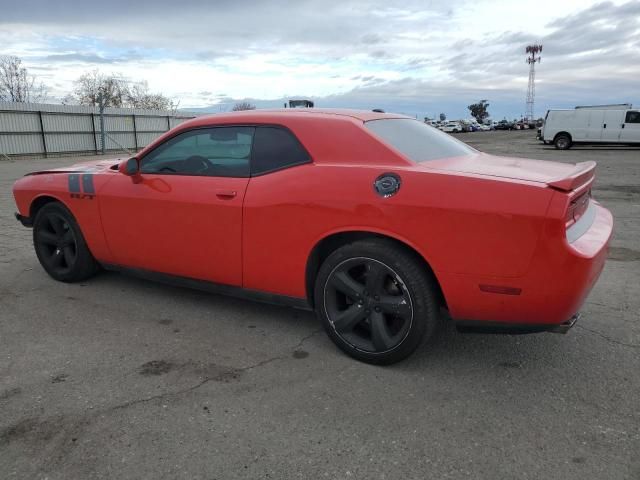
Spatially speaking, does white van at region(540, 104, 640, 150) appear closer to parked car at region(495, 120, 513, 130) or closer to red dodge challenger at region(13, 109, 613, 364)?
red dodge challenger at region(13, 109, 613, 364)

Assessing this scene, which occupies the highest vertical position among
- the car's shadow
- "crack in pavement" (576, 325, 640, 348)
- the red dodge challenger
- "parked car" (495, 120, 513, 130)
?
the red dodge challenger

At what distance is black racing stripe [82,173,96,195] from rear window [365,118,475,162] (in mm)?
2410

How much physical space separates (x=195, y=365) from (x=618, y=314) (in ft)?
10.3

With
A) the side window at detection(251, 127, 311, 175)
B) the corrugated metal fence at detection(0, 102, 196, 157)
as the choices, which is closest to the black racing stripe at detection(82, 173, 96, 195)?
the side window at detection(251, 127, 311, 175)

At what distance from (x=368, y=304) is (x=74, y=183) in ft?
9.39

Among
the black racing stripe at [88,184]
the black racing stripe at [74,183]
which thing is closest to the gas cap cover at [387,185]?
the black racing stripe at [88,184]

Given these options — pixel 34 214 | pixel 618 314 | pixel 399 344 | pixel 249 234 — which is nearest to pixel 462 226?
pixel 399 344

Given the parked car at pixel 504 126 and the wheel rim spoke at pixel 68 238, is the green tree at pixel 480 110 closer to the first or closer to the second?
the parked car at pixel 504 126

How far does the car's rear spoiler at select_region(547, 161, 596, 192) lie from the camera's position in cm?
254

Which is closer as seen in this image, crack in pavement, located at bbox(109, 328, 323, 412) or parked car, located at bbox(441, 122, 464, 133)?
crack in pavement, located at bbox(109, 328, 323, 412)

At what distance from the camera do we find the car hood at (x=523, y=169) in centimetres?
266

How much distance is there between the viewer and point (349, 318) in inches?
124

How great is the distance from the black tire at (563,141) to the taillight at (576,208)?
24972mm

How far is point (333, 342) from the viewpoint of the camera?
10.9ft
